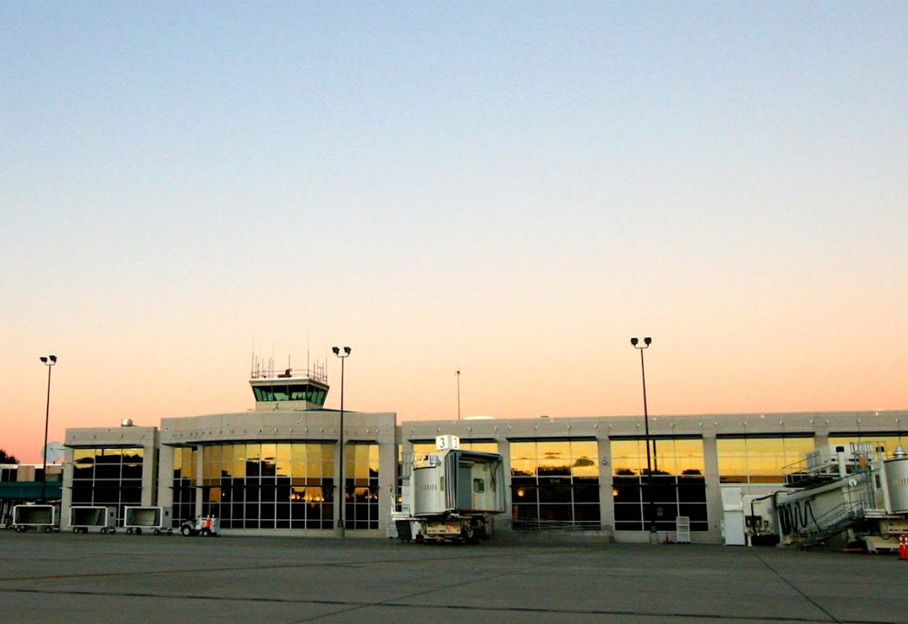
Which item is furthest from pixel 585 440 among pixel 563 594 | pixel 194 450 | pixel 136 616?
pixel 136 616

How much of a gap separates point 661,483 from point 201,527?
3478 centimetres

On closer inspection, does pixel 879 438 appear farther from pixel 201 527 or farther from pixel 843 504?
pixel 201 527

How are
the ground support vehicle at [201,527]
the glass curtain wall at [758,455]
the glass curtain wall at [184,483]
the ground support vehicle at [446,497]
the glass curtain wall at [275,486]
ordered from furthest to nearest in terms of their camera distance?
the glass curtain wall at [184,483] → the glass curtain wall at [275,486] → the ground support vehicle at [201,527] → the glass curtain wall at [758,455] → the ground support vehicle at [446,497]

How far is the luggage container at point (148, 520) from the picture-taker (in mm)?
70188

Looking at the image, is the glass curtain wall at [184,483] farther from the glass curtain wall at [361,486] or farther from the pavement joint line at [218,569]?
the pavement joint line at [218,569]

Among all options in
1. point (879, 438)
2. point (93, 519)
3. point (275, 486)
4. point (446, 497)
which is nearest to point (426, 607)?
point (446, 497)

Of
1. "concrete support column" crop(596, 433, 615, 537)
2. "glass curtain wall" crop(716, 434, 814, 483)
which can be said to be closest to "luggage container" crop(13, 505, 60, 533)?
"concrete support column" crop(596, 433, 615, 537)

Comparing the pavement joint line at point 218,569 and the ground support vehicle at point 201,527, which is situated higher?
the pavement joint line at point 218,569

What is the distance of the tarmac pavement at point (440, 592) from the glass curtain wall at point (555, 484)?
4050 cm

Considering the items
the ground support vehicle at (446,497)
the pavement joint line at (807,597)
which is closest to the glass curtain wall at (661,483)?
the ground support vehicle at (446,497)

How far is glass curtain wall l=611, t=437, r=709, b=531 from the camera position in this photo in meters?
66.4

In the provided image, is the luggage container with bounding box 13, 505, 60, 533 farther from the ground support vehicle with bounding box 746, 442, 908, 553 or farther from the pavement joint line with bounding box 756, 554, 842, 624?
the pavement joint line with bounding box 756, 554, 842, 624

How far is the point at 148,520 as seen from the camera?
234 feet

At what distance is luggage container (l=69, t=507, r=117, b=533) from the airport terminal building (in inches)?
126
